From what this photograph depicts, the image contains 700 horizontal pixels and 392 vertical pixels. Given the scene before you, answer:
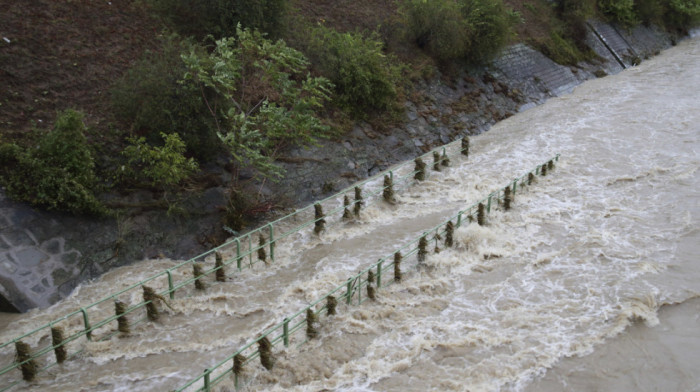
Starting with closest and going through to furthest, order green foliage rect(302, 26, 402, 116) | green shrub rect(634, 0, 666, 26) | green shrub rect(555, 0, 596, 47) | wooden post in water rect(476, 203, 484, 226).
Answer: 1. wooden post in water rect(476, 203, 484, 226)
2. green foliage rect(302, 26, 402, 116)
3. green shrub rect(555, 0, 596, 47)
4. green shrub rect(634, 0, 666, 26)

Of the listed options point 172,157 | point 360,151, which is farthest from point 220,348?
point 360,151

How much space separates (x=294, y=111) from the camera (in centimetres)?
1234

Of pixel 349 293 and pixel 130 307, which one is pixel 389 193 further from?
pixel 130 307

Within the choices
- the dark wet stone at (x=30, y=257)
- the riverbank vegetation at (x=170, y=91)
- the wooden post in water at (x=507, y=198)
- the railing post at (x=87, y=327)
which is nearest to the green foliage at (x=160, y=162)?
the riverbank vegetation at (x=170, y=91)

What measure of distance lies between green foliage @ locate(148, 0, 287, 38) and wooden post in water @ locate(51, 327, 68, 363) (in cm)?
997

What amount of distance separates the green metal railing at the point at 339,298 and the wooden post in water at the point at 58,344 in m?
2.24

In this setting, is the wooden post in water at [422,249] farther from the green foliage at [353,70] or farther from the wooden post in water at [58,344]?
the green foliage at [353,70]

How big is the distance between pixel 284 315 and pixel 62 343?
351 cm

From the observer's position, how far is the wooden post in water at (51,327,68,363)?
7891 millimetres


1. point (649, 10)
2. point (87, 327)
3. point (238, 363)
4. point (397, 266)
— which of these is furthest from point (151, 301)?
point (649, 10)

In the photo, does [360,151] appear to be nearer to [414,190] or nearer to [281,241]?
[414,190]

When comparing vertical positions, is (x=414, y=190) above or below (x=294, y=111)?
below

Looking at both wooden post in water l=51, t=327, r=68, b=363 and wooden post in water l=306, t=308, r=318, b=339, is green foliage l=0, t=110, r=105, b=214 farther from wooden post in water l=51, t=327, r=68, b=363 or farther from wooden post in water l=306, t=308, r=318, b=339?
wooden post in water l=306, t=308, r=318, b=339

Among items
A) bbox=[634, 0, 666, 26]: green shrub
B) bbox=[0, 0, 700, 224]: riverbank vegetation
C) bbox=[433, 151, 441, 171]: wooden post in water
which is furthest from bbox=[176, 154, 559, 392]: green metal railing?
bbox=[634, 0, 666, 26]: green shrub
